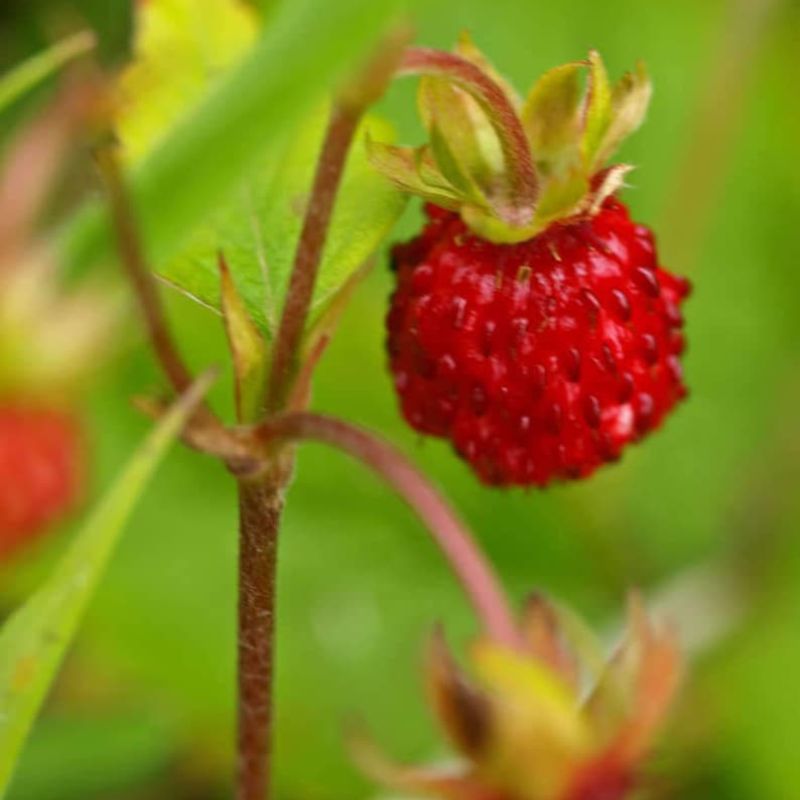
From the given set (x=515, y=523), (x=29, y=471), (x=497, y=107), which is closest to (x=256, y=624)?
(x=497, y=107)

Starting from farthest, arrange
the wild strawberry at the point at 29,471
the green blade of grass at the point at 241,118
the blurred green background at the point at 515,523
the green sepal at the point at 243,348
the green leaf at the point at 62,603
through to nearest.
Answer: the blurred green background at the point at 515,523
the wild strawberry at the point at 29,471
the green sepal at the point at 243,348
the green leaf at the point at 62,603
the green blade of grass at the point at 241,118

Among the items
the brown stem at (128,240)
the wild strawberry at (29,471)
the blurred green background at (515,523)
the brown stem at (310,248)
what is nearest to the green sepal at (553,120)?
the brown stem at (310,248)

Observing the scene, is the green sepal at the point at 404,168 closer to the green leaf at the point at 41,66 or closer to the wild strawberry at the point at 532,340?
the wild strawberry at the point at 532,340

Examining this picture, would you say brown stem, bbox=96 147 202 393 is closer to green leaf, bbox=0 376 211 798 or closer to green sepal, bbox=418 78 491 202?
green leaf, bbox=0 376 211 798

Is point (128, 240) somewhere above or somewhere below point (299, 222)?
below

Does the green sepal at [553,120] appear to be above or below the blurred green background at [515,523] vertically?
below

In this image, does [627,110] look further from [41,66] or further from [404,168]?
[41,66]

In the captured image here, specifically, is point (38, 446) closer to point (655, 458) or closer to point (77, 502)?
point (77, 502)
